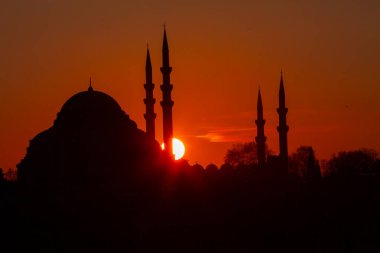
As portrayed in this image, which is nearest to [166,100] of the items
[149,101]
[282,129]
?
[149,101]

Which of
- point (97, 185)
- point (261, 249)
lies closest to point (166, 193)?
point (97, 185)

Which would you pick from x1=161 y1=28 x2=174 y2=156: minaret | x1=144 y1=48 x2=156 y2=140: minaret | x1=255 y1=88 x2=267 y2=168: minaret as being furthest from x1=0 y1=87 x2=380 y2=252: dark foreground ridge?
x1=255 y1=88 x2=267 y2=168: minaret

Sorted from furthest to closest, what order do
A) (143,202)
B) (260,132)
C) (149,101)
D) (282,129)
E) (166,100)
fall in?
(260,132), (282,129), (149,101), (166,100), (143,202)

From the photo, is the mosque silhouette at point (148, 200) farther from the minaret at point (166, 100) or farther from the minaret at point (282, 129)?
the minaret at point (282, 129)

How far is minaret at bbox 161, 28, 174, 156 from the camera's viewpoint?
35812mm

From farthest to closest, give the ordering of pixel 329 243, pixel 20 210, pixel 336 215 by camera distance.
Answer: pixel 336 215 < pixel 329 243 < pixel 20 210

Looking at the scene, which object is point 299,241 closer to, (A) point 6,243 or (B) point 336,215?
(B) point 336,215

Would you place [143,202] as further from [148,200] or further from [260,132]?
[260,132]

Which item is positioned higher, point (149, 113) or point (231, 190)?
point (149, 113)

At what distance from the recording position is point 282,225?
3072 centimetres

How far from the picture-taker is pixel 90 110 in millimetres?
35219

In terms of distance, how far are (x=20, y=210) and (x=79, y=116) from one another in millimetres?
7821

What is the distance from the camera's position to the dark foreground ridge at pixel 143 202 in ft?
87.8

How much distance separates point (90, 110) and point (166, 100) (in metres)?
2.93
